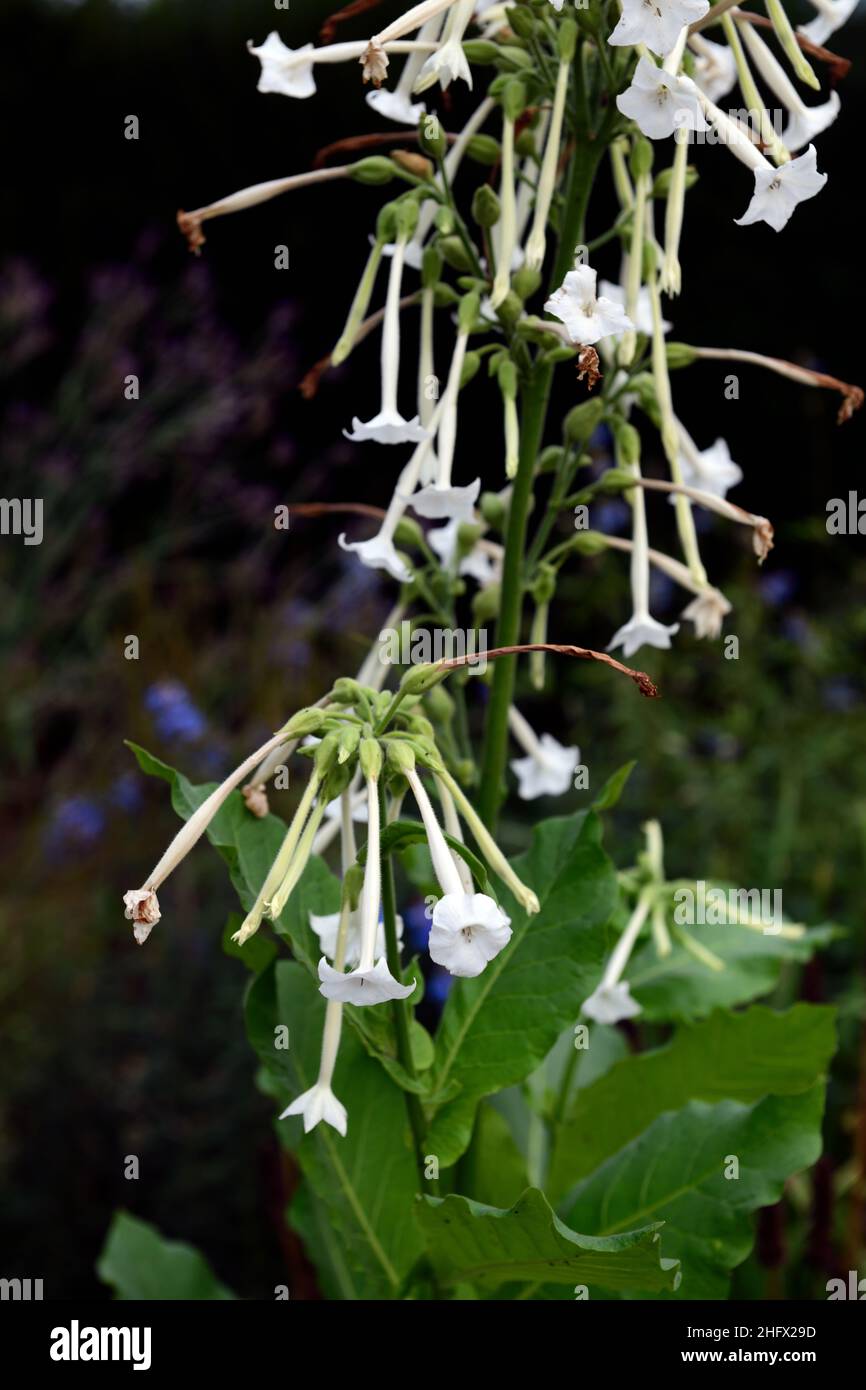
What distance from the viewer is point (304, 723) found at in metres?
1.14

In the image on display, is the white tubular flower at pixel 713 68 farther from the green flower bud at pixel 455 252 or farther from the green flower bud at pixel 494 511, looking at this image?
the green flower bud at pixel 494 511

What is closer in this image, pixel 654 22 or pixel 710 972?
pixel 654 22

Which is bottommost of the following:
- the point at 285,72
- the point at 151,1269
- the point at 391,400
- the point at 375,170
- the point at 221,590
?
the point at 151,1269

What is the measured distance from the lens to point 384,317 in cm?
144

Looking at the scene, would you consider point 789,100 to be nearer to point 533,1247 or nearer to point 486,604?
point 486,604

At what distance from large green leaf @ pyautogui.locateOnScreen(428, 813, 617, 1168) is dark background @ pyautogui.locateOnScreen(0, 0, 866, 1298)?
0.66m

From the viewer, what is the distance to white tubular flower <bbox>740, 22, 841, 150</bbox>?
4.48 feet

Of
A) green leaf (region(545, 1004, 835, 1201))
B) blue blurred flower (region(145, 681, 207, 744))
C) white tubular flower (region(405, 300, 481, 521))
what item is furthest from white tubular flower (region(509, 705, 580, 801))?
blue blurred flower (region(145, 681, 207, 744))

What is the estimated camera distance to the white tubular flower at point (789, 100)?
136cm

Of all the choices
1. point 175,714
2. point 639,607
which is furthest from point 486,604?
point 175,714

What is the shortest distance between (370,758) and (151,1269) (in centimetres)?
114

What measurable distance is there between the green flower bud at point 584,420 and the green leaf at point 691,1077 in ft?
2.12
